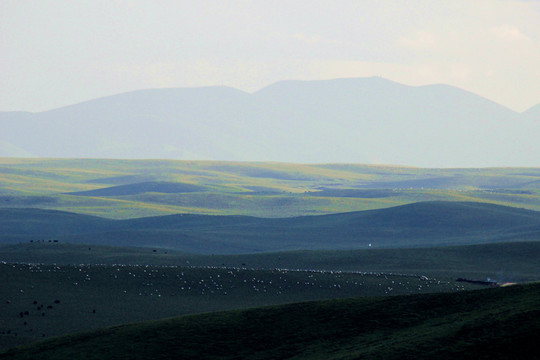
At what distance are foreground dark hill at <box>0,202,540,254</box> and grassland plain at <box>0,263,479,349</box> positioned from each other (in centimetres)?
2776

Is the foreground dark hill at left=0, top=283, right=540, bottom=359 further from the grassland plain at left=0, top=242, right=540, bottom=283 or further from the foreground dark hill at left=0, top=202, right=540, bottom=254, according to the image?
the foreground dark hill at left=0, top=202, right=540, bottom=254

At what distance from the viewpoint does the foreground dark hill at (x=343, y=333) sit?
2748 cm

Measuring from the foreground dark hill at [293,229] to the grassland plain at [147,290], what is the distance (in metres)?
27.8

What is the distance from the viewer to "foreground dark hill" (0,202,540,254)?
85500 mm

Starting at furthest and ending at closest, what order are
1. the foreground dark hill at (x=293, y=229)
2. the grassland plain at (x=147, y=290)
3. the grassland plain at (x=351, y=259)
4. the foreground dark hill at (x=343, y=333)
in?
1. the foreground dark hill at (x=293, y=229)
2. the grassland plain at (x=351, y=259)
3. the grassland plain at (x=147, y=290)
4. the foreground dark hill at (x=343, y=333)

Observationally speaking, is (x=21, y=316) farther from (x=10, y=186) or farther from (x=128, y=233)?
(x=10, y=186)

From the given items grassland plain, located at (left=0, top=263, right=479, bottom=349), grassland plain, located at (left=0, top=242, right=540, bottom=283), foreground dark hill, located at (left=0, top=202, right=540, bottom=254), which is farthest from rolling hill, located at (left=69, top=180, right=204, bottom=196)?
grassland plain, located at (left=0, top=263, right=479, bottom=349)

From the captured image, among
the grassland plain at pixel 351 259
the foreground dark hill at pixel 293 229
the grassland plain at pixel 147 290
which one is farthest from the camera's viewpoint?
the foreground dark hill at pixel 293 229

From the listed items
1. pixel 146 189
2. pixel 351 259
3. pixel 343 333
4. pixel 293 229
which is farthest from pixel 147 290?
pixel 146 189

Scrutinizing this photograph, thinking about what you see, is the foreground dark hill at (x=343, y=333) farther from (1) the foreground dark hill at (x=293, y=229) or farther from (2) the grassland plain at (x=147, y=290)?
(1) the foreground dark hill at (x=293, y=229)

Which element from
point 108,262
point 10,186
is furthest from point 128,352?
point 10,186

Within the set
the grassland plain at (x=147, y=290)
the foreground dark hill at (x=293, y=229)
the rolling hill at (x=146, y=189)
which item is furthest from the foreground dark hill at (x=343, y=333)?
the rolling hill at (x=146, y=189)

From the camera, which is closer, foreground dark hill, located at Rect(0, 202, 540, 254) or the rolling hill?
foreground dark hill, located at Rect(0, 202, 540, 254)

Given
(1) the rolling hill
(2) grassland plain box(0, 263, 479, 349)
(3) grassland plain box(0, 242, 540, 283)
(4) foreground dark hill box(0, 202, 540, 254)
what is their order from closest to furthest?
(2) grassland plain box(0, 263, 479, 349) → (3) grassland plain box(0, 242, 540, 283) → (4) foreground dark hill box(0, 202, 540, 254) → (1) the rolling hill
